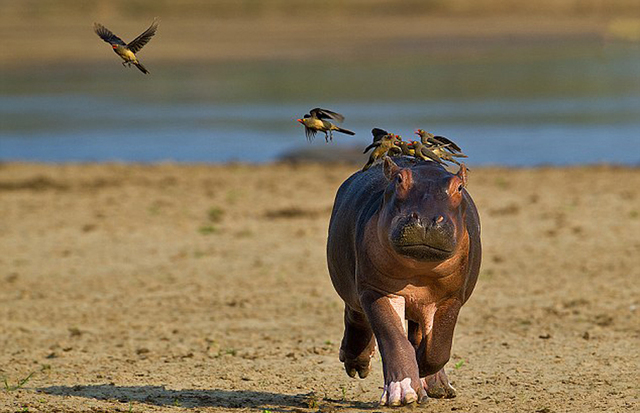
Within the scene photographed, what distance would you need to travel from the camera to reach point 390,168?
4.98m

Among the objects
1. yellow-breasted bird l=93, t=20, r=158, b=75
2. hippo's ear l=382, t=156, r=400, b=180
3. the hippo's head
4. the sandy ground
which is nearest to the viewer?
the hippo's head

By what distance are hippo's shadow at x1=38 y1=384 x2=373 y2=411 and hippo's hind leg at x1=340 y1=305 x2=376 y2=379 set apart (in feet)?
0.61

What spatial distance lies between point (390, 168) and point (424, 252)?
1.88ft

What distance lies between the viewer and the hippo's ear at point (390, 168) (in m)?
4.97

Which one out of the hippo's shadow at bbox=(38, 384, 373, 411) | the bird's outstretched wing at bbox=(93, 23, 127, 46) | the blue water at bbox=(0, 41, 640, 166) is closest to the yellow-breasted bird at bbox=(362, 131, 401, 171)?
the hippo's shadow at bbox=(38, 384, 373, 411)

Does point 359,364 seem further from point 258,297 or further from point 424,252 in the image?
point 258,297

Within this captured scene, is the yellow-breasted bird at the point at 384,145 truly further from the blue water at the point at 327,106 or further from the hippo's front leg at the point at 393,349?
the blue water at the point at 327,106

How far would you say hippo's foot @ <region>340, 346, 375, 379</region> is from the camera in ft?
18.7

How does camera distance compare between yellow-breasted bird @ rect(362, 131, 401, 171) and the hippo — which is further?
yellow-breasted bird @ rect(362, 131, 401, 171)

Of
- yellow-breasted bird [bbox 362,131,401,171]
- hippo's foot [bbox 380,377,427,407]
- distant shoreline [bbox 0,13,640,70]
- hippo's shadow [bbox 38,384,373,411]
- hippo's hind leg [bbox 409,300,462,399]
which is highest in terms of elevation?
distant shoreline [bbox 0,13,640,70]

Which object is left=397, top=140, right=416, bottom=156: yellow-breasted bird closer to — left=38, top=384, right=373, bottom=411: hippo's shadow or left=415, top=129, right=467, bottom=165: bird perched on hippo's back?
left=415, top=129, right=467, bottom=165: bird perched on hippo's back

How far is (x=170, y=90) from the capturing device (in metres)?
29.6

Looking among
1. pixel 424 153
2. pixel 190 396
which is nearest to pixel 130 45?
pixel 424 153

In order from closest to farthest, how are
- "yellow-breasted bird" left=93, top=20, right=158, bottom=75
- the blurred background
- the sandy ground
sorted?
"yellow-breasted bird" left=93, top=20, right=158, bottom=75 → the sandy ground → the blurred background
